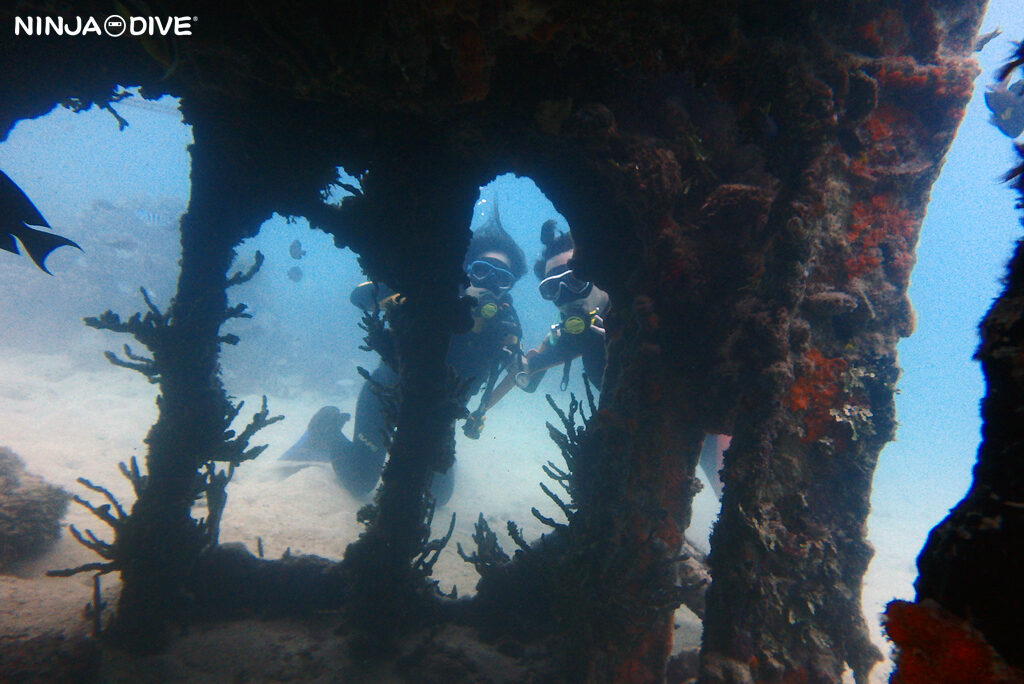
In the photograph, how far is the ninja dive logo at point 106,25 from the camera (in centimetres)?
299

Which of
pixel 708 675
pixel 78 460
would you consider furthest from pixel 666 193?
pixel 78 460

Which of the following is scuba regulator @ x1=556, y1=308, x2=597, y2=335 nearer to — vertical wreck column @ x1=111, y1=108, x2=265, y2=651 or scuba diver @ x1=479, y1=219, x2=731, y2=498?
scuba diver @ x1=479, y1=219, x2=731, y2=498

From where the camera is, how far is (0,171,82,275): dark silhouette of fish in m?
2.55

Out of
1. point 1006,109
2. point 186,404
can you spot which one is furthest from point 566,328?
point 1006,109

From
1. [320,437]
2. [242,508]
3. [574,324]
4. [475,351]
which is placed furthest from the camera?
[320,437]

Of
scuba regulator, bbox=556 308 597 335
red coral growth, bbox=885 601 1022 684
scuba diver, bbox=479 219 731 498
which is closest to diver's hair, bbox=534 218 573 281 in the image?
scuba diver, bbox=479 219 731 498

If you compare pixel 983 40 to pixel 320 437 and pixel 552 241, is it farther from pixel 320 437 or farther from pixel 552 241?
pixel 320 437

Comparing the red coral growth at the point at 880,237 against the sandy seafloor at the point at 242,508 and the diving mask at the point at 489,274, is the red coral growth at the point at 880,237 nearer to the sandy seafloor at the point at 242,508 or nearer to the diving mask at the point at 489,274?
the sandy seafloor at the point at 242,508

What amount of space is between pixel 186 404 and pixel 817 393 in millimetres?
5770

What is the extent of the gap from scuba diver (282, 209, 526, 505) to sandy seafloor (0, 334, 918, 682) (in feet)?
2.18

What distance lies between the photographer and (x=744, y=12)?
10.1 ft

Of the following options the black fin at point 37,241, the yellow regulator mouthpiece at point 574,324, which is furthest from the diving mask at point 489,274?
the black fin at point 37,241

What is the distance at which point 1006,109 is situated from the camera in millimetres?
7578

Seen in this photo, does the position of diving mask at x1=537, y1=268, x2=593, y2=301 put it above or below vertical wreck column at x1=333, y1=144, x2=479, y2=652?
above
